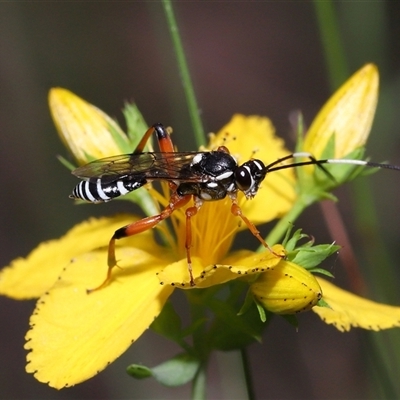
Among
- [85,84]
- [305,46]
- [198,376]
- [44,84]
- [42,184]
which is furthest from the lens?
[305,46]

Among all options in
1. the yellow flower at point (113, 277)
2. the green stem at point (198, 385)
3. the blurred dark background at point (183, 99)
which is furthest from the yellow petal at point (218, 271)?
the blurred dark background at point (183, 99)

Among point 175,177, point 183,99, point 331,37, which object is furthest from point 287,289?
point 183,99

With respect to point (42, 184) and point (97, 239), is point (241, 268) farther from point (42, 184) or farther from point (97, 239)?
point (42, 184)

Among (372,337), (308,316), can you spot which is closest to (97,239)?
(372,337)

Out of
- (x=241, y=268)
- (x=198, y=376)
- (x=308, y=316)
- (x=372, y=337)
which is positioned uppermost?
(x=241, y=268)

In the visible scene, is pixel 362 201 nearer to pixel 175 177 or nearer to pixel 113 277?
pixel 175 177

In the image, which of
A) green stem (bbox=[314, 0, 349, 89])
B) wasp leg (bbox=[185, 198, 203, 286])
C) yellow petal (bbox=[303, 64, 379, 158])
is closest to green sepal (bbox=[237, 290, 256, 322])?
wasp leg (bbox=[185, 198, 203, 286])
